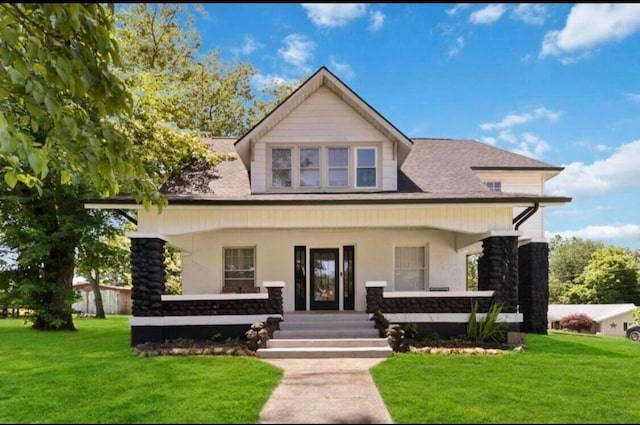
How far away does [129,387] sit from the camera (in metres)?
6.60

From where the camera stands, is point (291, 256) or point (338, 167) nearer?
point (338, 167)

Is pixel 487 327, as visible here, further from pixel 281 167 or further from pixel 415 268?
pixel 281 167

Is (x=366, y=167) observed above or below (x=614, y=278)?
above

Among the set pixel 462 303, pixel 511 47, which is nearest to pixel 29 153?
pixel 511 47

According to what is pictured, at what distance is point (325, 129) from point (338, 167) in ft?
3.67

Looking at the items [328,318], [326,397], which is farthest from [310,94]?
[326,397]

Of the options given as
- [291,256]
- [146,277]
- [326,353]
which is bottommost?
[326,353]

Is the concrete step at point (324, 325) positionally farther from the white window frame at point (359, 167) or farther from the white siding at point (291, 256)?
the white window frame at point (359, 167)

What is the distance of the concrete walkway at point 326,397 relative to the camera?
5180mm

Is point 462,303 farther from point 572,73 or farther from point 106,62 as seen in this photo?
point 106,62

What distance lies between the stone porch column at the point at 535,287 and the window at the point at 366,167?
21.5 ft

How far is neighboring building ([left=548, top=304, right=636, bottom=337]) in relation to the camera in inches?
1334

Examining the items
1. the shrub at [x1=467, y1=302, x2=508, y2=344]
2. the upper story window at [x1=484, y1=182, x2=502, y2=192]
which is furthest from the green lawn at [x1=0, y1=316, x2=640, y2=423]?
the upper story window at [x1=484, y1=182, x2=502, y2=192]

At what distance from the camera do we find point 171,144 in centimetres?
1462
